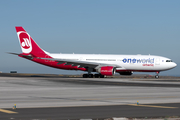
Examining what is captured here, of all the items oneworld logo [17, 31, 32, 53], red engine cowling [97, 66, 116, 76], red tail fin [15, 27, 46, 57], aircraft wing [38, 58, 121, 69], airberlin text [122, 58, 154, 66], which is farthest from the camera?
oneworld logo [17, 31, 32, 53]

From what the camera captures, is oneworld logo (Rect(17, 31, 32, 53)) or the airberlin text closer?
the airberlin text

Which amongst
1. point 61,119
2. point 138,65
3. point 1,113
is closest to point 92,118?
point 61,119

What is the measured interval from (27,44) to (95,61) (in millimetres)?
14676

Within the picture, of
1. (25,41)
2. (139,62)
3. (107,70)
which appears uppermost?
(25,41)

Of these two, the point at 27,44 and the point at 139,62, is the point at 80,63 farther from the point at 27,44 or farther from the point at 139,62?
the point at 27,44

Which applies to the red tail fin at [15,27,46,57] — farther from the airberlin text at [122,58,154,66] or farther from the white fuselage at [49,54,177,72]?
the airberlin text at [122,58,154,66]

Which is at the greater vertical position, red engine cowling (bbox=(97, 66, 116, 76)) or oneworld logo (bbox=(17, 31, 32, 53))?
oneworld logo (bbox=(17, 31, 32, 53))

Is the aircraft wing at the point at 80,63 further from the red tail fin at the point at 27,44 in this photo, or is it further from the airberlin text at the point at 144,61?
the red tail fin at the point at 27,44

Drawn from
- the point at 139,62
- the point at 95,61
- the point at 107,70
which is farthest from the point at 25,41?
the point at 139,62

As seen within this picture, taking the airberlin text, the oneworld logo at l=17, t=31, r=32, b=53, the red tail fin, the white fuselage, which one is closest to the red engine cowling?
the white fuselage

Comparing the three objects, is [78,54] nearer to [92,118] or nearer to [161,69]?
[161,69]

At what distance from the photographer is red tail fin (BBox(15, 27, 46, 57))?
62.9 metres

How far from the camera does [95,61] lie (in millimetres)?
60312

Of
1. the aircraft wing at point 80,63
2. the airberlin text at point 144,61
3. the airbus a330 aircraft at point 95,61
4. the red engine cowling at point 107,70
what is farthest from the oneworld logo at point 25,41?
the airberlin text at point 144,61
